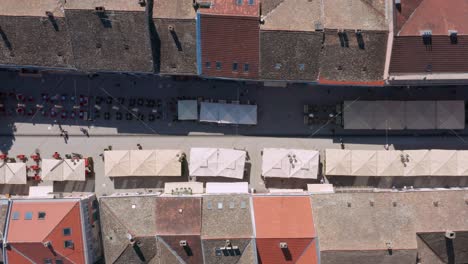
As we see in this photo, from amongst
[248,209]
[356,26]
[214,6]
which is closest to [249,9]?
[214,6]

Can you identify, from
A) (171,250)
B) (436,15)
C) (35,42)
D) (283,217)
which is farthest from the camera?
(35,42)

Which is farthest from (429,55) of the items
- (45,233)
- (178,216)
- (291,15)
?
(45,233)

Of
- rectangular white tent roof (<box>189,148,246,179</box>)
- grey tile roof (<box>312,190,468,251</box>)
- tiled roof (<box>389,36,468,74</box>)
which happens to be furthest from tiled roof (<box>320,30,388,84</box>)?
rectangular white tent roof (<box>189,148,246,179</box>)

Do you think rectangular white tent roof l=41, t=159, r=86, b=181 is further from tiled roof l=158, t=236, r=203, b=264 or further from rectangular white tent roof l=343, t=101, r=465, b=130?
rectangular white tent roof l=343, t=101, r=465, b=130

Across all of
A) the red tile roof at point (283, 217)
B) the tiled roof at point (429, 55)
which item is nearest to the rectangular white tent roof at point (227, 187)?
the red tile roof at point (283, 217)

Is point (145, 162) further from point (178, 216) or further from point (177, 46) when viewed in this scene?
point (177, 46)

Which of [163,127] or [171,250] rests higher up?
[163,127]
